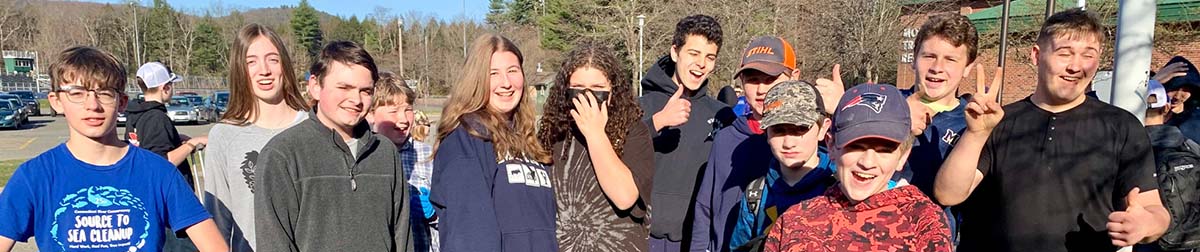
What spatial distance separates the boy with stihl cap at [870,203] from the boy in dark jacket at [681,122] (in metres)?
1.11

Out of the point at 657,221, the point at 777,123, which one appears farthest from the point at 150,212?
the point at 777,123

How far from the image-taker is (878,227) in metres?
2.06

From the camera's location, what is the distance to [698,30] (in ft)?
12.9

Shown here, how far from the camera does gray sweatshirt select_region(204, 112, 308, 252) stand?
3.25m

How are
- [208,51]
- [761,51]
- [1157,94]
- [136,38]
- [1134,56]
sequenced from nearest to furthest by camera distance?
[761,51], [1134,56], [1157,94], [136,38], [208,51]

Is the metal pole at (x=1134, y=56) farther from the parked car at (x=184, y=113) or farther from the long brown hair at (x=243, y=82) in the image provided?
the parked car at (x=184, y=113)

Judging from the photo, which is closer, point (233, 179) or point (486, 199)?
point (486, 199)

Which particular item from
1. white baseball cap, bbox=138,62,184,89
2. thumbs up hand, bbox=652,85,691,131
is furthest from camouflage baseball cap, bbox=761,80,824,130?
white baseball cap, bbox=138,62,184,89

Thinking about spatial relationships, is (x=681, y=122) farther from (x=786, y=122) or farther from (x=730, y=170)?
(x=786, y=122)

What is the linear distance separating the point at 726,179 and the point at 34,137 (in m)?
29.7

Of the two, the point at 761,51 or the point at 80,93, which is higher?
the point at 761,51

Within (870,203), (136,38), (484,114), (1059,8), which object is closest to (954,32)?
(870,203)

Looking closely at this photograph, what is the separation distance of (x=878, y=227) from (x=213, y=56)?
302ft

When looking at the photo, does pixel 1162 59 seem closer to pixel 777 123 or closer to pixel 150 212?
pixel 777 123
